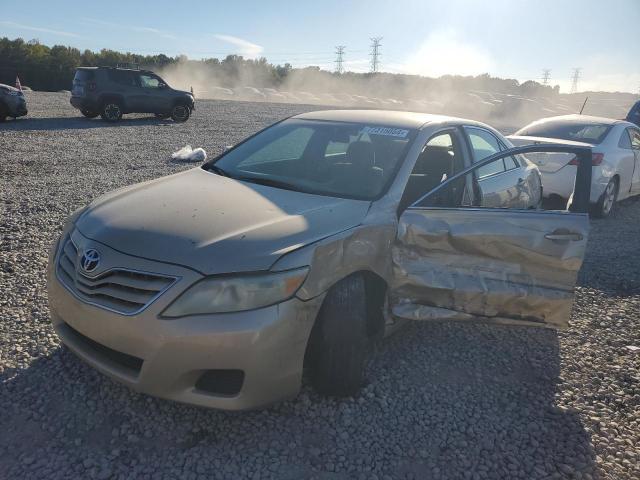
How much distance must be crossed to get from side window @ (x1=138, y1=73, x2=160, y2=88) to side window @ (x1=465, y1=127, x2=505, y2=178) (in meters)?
15.5

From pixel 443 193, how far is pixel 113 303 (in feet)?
7.13

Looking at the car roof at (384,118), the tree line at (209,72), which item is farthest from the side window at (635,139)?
the tree line at (209,72)

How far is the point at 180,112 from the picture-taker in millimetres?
18359

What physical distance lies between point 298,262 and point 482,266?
4.21 feet

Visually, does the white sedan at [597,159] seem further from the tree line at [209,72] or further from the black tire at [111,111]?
the tree line at [209,72]

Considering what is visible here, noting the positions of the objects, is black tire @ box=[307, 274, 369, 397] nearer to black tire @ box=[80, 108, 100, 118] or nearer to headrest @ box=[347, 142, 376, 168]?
headrest @ box=[347, 142, 376, 168]

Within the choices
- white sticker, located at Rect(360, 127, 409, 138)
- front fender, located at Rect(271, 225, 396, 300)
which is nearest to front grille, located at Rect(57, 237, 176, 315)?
front fender, located at Rect(271, 225, 396, 300)

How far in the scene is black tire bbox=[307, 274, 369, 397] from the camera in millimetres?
2598

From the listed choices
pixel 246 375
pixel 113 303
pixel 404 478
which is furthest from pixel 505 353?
pixel 113 303

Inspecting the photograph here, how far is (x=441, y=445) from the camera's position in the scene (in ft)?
8.42

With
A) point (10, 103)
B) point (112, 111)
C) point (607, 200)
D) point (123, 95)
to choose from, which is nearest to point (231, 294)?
point (607, 200)

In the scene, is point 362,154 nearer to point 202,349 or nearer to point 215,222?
point 215,222

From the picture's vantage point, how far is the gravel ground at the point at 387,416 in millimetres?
2367

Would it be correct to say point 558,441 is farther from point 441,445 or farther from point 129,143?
point 129,143
